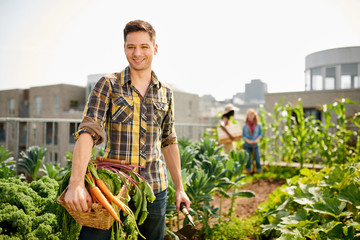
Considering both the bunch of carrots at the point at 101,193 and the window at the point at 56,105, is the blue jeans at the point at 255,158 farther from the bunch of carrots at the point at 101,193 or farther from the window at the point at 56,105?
the window at the point at 56,105

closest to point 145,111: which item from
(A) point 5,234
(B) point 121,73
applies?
(B) point 121,73

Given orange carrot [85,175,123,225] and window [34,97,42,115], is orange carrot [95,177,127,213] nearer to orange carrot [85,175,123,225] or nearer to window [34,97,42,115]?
orange carrot [85,175,123,225]

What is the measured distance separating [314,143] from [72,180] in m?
6.24

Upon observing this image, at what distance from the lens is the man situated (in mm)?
1301

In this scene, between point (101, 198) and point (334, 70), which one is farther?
point (334, 70)

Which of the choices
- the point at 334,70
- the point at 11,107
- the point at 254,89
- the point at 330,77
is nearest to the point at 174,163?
the point at 330,77

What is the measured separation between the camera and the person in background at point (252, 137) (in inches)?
250

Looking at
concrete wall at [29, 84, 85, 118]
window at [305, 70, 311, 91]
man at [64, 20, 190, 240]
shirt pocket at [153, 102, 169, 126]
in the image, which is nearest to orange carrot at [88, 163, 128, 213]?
man at [64, 20, 190, 240]

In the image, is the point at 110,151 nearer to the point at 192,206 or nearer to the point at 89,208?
the point at 89,208

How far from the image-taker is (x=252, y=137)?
20.9 ft

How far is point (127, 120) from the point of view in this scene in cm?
141

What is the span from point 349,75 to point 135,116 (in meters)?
18.3

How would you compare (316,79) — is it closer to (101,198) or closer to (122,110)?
(122,110)

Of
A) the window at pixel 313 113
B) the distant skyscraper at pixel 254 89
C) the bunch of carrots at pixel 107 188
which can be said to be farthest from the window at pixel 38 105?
the bunch of carrots at pixel 107 188
